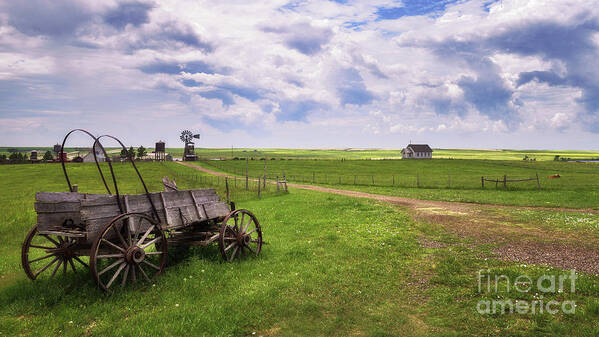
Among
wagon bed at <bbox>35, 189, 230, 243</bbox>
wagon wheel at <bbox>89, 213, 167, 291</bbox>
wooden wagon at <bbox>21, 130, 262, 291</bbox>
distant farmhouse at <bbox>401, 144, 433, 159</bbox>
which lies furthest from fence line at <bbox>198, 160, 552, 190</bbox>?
distant farmhouse at <bbox>401, 144, 433, 159</bbox>

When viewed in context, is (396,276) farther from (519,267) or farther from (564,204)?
(564,204)

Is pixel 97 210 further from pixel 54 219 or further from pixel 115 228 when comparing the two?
pixel 54 219

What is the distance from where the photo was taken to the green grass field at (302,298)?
6453 mm

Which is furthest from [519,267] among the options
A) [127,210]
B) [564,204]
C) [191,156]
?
[191,156]

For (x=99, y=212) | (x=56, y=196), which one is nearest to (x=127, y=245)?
(x=99, y=212)

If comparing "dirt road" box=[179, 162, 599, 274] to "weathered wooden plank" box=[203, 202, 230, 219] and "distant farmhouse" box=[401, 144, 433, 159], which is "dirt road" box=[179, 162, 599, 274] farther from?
"distant farmhouse" box=[401, 144, 433, 159]

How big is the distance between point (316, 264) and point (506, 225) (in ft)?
37.0

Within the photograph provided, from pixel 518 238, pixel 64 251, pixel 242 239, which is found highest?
pixel 64 251

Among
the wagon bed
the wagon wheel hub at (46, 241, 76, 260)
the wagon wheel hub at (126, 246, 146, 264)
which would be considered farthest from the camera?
the wagon wheel hub at (46, 241, 76, 260)

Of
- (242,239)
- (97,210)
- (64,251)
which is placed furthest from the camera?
(242,239)

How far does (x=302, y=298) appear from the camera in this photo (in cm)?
782

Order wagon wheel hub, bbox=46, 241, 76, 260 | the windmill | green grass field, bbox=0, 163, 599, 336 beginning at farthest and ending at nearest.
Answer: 1. the windmill
2. wagon wheel hub, bbox=46, 241, 76, 260
3. green grass field, bbox=0, 163, 599, 336

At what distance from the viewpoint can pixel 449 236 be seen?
13797mm

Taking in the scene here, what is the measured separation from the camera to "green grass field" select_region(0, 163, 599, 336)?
645 centimetres
